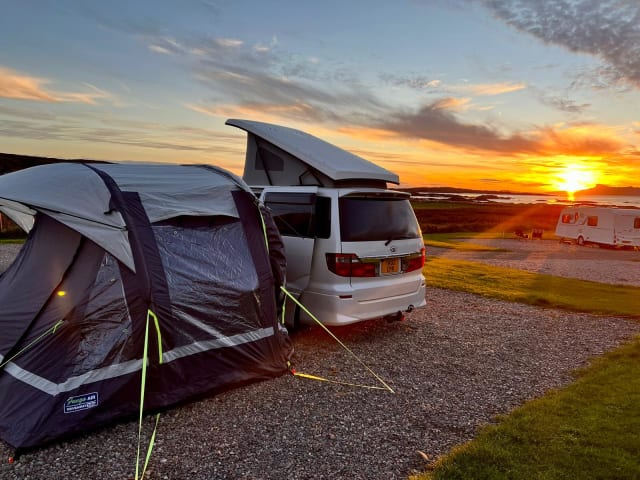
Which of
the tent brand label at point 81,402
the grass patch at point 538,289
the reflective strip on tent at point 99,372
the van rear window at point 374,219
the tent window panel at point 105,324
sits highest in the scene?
the van rear window at point 374,219

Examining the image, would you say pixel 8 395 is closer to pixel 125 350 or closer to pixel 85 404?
pixel 85 404

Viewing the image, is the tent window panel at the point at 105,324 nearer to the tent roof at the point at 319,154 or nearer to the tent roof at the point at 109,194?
the tent roof at the point at 109,194

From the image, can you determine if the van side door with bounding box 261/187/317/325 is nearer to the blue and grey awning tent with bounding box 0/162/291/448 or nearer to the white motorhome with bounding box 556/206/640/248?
the blue and grey awning tent with bounding box 0/162/291/448

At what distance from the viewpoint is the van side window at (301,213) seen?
6.62m

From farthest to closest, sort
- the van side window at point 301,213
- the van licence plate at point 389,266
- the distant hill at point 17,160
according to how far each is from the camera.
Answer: the distant hill at point 17,160 < the van licence plate at point 389,266 < the van side window at point 301,213

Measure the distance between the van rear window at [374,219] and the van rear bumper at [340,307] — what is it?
2.67ft

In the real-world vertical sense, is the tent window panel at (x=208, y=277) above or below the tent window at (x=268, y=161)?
below

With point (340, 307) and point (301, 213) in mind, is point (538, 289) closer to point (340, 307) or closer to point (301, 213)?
point (340, 307)

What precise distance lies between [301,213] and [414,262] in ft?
6.27

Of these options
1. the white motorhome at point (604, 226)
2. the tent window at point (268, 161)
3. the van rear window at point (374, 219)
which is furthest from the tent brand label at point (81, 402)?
the white motorhome at point (604, 226)

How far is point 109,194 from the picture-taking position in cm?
498

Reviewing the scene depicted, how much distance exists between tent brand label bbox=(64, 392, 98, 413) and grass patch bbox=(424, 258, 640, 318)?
943 centimetres

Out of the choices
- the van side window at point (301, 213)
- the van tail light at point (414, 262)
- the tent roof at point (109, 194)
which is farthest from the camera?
the van tail light at point (414, 262)

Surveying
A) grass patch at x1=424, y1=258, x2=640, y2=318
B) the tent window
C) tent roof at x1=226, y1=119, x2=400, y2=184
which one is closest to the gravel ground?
tent roof at x1=226, y1=119, x2=400, y2=184
